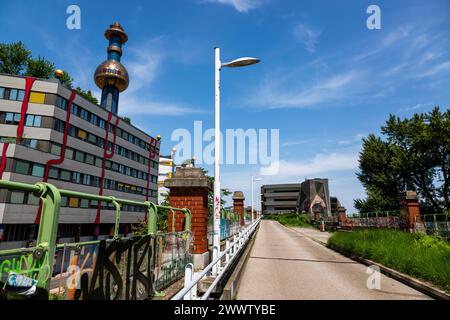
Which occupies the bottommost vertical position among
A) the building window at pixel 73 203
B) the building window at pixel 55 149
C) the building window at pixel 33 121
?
the building window at pixel 73 203

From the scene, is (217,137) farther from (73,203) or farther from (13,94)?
(13,94)

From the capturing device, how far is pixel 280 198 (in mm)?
113000

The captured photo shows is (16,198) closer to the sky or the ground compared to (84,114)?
closer to the ground

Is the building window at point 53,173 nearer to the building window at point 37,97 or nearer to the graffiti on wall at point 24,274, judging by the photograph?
the building window at point 37,97

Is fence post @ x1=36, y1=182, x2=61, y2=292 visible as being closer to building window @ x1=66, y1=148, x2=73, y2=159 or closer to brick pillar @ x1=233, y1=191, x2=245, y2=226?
brick pillar @ x1=233, y1=191, x2=245, y2=226

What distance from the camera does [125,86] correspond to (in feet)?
162

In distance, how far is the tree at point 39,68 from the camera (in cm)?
4450

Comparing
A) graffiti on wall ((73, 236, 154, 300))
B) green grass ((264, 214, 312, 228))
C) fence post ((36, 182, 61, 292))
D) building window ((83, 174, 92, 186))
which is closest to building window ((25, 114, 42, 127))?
building window ((83, 174, 92, 186))

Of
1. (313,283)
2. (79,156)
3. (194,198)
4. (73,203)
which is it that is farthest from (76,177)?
(313,283)

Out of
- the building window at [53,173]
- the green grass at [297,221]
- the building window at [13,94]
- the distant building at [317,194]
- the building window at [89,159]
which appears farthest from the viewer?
the distant building at [317,194]

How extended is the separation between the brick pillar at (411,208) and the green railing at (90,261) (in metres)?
18.4

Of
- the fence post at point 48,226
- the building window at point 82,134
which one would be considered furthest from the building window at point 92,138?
the fence post at point 48,226

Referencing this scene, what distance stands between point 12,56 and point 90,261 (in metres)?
54.8
